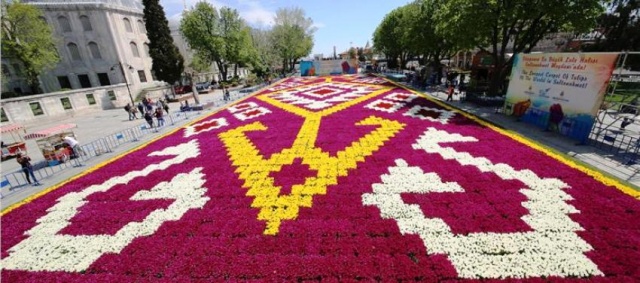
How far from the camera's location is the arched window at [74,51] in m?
38.0

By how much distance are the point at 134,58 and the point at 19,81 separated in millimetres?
13333

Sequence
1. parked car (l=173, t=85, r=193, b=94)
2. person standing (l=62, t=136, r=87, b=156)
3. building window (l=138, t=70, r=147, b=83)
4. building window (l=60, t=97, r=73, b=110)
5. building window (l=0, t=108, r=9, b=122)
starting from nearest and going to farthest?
person standing (l=62, t=136, r=87, b=156) → building window (l=0, t=108, r=9, b=122) → building window (l=60, t=97, r=73, b=110) → parked car (l=173, t=85, r=193, b=94) → building window (l=138, t=70, r=147, b=83)

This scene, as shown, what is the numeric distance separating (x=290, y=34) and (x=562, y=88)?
56.8 m

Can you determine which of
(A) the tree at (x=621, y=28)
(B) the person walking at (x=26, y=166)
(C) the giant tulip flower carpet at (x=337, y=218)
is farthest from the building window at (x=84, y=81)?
(A) the tree at (x=621, y=28)

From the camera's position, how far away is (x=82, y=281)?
6281mm

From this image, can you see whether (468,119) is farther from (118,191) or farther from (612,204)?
(118,191)

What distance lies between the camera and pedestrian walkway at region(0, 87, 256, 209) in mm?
11719

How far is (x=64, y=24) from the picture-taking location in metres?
37.1

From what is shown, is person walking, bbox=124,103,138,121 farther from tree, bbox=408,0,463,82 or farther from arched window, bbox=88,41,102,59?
tree, bbox=408,0,463,82

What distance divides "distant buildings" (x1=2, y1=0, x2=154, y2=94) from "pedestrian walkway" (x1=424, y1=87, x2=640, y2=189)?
137 ft

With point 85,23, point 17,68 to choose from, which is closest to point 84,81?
point 17,68

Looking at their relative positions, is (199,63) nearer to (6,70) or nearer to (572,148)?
(6,70)

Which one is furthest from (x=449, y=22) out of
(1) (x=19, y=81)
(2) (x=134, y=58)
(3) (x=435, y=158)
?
(1) (x=19, y=81)

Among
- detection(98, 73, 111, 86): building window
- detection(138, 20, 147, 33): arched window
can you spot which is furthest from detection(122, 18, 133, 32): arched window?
detection(98, 73, 111, 86): building window
